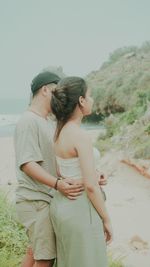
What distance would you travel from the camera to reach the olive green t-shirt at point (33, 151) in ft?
10.5

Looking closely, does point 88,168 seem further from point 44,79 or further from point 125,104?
point 125,104

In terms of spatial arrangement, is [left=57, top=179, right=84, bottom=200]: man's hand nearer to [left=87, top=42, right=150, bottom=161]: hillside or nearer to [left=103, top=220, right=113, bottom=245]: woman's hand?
[left=103, top=220, right=113, bottom=245]: woman's hand

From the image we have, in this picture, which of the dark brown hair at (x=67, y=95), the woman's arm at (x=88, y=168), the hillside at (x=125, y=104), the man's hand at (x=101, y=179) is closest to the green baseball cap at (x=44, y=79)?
the dark brown hair at (x=67, y=95)

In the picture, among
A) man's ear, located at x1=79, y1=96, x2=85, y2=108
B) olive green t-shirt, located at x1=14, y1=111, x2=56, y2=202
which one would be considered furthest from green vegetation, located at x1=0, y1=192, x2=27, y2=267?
man's ear, located at x1=79, y1=96, x2=85, y2=108

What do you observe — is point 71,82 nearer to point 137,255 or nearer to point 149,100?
point 137,255

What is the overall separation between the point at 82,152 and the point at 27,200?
59 cm

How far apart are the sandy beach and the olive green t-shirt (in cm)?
209

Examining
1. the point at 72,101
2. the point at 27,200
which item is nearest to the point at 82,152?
the point at 72,101

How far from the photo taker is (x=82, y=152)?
9.60 ft

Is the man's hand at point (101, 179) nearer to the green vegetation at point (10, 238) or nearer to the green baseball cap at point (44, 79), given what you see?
the green baseball cap at point (44, 79)

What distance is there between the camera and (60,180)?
308cm

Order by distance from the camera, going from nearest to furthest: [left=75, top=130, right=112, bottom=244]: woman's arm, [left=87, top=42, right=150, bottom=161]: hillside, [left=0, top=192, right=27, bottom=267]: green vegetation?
[left=75, top=130, right=112, bottom=244]: woman's arm → [left=0, top=192, right=27, bottom=267]: green vegetation → [left=87, top=42, right=150, bottom=161]: hillside

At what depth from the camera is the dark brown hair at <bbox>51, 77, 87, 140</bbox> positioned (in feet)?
10.00

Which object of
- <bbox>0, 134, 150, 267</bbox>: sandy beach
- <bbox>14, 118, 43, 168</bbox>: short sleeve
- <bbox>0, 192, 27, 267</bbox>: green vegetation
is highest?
<bbox>14, 118, 43, 168</bbox>: short sleeve
